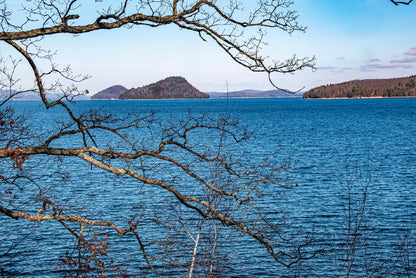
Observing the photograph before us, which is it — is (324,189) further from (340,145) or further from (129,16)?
(340,145)

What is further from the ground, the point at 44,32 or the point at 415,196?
the point at 44,32

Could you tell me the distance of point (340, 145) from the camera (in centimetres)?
4616

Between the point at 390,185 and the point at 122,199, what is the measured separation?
625 inches

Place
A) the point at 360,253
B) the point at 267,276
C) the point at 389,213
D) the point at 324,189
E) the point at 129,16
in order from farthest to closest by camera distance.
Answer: the point at 324,189 → the point at 389,213 → the point at 360,253 → the point at 267,276 → the point at 129,16

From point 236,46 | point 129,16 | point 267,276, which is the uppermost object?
point 129,16

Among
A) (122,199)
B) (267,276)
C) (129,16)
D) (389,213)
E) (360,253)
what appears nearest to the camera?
(129,16)

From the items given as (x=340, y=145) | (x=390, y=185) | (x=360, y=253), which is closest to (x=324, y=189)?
(x=390, y=185)

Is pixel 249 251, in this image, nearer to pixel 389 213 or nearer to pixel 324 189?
pixel 389 213

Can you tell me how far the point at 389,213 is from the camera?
758 inches

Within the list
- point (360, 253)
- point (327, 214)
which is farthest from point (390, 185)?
point (360, 253)

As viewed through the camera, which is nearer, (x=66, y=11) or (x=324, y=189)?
(x=66, y=11)

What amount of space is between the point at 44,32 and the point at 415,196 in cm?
2147

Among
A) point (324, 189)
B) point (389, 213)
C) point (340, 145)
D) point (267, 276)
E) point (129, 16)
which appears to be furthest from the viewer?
point (340, 145)

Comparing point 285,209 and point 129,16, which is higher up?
point 129,16
